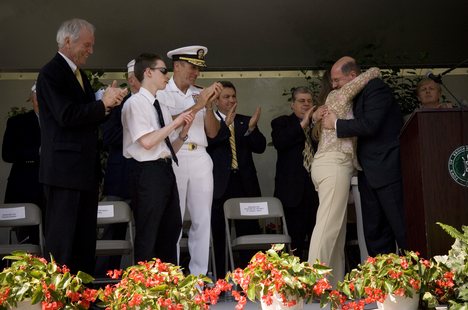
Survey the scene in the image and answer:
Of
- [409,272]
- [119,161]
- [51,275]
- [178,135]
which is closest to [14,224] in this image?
[119,161]

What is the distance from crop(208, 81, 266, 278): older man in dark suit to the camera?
659 centimetres

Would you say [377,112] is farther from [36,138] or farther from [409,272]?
[36,138]

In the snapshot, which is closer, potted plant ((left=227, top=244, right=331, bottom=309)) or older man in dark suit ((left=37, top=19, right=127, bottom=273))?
potted plant ((left=227, top=244, right=331, bottom=309))

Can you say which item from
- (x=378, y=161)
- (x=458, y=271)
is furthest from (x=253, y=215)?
(x=458, y=271)

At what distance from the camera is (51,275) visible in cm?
327

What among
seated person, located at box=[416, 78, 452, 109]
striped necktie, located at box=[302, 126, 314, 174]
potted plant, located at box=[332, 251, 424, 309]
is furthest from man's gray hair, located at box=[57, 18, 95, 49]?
seated person, located at box=[416, 78, 452, 109]

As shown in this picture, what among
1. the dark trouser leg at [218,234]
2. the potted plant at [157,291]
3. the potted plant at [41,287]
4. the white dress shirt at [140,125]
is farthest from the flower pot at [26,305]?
the dark trouser leg at [218,234]

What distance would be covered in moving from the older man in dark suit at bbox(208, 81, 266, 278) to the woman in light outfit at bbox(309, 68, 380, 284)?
42.0 inches

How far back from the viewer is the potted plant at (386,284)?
11.4 ft

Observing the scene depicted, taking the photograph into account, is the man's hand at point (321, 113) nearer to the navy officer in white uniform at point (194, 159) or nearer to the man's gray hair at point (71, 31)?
the navy officer in white uniform at point (194, 159)

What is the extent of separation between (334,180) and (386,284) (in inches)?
79.1

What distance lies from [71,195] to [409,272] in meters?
1.85

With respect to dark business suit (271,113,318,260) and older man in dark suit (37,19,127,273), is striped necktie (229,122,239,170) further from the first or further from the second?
older man in dark suit (37,19,127,273)

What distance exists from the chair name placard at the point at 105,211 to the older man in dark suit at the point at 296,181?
1.56 meters
